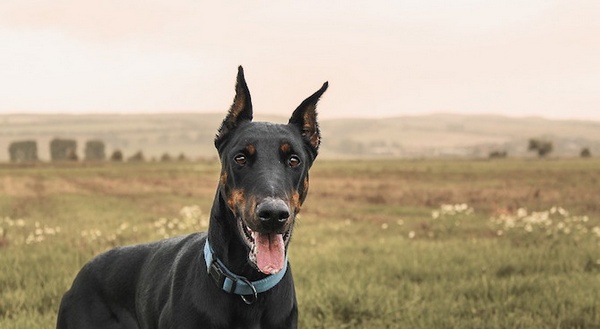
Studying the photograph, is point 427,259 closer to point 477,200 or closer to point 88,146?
point 477,200

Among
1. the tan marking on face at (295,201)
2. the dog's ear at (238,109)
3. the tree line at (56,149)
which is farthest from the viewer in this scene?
the tree line at (56,149)

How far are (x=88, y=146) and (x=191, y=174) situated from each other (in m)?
55.9

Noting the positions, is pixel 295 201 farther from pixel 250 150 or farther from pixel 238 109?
pixel 238 109

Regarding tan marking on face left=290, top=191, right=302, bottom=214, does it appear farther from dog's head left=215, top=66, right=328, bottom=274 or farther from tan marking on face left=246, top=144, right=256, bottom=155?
tan marking on face left=246, top=144, right=256, bottom=155

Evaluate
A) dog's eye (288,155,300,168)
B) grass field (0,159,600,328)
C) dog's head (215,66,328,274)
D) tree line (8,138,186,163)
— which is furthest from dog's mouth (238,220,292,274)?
tree line (8,138,186,163)

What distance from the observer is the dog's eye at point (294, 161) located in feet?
13.2

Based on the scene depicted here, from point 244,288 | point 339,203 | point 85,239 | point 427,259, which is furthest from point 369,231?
point 244,288

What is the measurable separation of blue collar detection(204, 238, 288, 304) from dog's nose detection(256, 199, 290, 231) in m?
0.60

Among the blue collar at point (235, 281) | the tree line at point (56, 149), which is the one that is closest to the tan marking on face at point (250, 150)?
the blue collar at point (235, 281)

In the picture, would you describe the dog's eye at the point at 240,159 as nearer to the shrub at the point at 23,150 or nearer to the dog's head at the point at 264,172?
the dog's head at the point at 264,172

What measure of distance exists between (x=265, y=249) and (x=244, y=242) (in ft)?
0.55

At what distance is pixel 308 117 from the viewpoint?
452 cm

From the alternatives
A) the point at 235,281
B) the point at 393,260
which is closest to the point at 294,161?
the point at 235,281

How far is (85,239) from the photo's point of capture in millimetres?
12570
